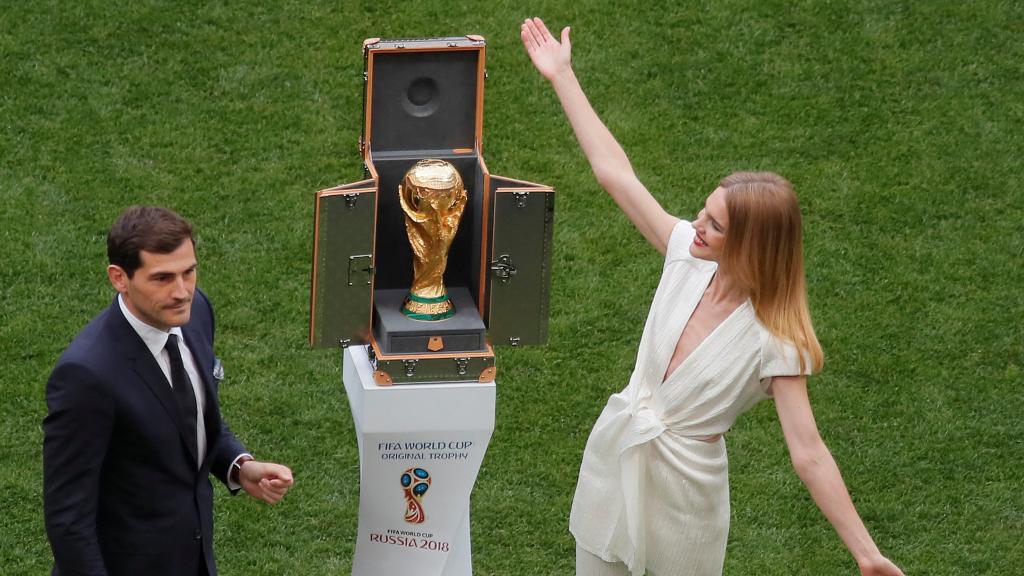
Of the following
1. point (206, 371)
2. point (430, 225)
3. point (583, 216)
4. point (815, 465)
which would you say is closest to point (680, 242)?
point (815, 465)

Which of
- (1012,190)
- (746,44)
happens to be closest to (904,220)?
(1012,190)

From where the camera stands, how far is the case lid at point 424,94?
5.02 m

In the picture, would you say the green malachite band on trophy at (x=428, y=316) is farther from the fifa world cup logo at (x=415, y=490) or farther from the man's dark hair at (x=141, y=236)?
the man's dark hair at (x=141, y=236)

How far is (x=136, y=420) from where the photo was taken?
3924mm

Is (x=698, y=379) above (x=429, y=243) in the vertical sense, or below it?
below

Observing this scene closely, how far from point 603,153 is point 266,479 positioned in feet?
4.55

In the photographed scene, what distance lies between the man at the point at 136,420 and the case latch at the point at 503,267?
1.14 meters

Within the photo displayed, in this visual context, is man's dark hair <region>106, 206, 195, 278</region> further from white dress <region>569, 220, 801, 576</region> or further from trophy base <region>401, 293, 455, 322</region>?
white dress <region>569, 220, 801, 576</region>

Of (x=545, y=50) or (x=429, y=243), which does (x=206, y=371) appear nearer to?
(x=429, y=243)

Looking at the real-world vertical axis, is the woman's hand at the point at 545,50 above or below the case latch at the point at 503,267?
above

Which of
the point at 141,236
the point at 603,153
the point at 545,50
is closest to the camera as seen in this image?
the point at 141,236

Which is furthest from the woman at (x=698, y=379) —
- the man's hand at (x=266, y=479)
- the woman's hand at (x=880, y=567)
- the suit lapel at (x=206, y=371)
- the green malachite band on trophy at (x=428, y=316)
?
the suit lapel at (x=206, y=371)

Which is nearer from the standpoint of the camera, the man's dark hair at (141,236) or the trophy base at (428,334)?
the man's dark hair at (141,236)

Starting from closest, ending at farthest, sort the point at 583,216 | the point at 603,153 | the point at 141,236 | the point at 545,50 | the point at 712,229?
the point at 141,236 < the point at 712,229 < the point at 603,153 < the point at 545,50 < the point at 583,216
